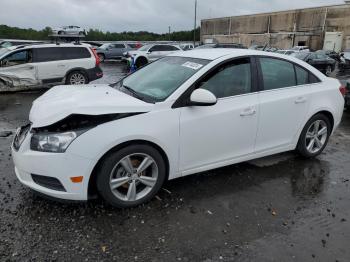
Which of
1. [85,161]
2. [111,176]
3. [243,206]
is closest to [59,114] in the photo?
[85,161]

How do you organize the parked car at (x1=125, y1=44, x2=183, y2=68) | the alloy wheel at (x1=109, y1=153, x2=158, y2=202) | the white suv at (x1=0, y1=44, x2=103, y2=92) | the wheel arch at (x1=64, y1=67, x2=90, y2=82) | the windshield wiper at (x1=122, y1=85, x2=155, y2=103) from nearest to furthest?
the alloy wheel at (x1=109, y1=153, x2=158, y2=202)
the windshield wiper at (x1=122, y1=85, x2=155, y2=103)
the white suv at (x1=0, y1=44, x2=103, y2=92)
the wheel arch at (x1=64, y1=67, x2=90, y2=82)
the parked car at (x1=125, y1=44, x2=183, y2=68)

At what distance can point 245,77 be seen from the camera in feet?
13.5

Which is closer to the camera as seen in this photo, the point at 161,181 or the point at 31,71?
the point at 161,181

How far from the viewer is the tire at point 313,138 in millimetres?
4777

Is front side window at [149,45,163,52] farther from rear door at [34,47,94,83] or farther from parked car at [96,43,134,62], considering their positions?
rear door at [34,47,94,83]

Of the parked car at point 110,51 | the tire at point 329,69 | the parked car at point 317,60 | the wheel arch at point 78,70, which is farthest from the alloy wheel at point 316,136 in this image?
the parked car at point 110,51

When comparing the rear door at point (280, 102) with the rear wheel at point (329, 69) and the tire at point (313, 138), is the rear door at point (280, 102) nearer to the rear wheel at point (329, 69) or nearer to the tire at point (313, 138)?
the tire at point (313, 138)

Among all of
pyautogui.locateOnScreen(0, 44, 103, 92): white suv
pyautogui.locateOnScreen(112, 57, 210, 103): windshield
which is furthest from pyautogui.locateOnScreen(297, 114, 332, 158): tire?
pyautogui.locateOnScreen(0, 44, 103, 92): white suv

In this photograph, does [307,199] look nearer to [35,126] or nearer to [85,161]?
[85,161]

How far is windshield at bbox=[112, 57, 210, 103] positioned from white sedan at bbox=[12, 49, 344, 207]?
0.02 m

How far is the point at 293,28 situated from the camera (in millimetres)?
55094

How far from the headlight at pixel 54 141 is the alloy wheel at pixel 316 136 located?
3.40 meters

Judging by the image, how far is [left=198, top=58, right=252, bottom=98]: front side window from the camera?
3.86 m

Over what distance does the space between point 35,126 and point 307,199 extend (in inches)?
122
